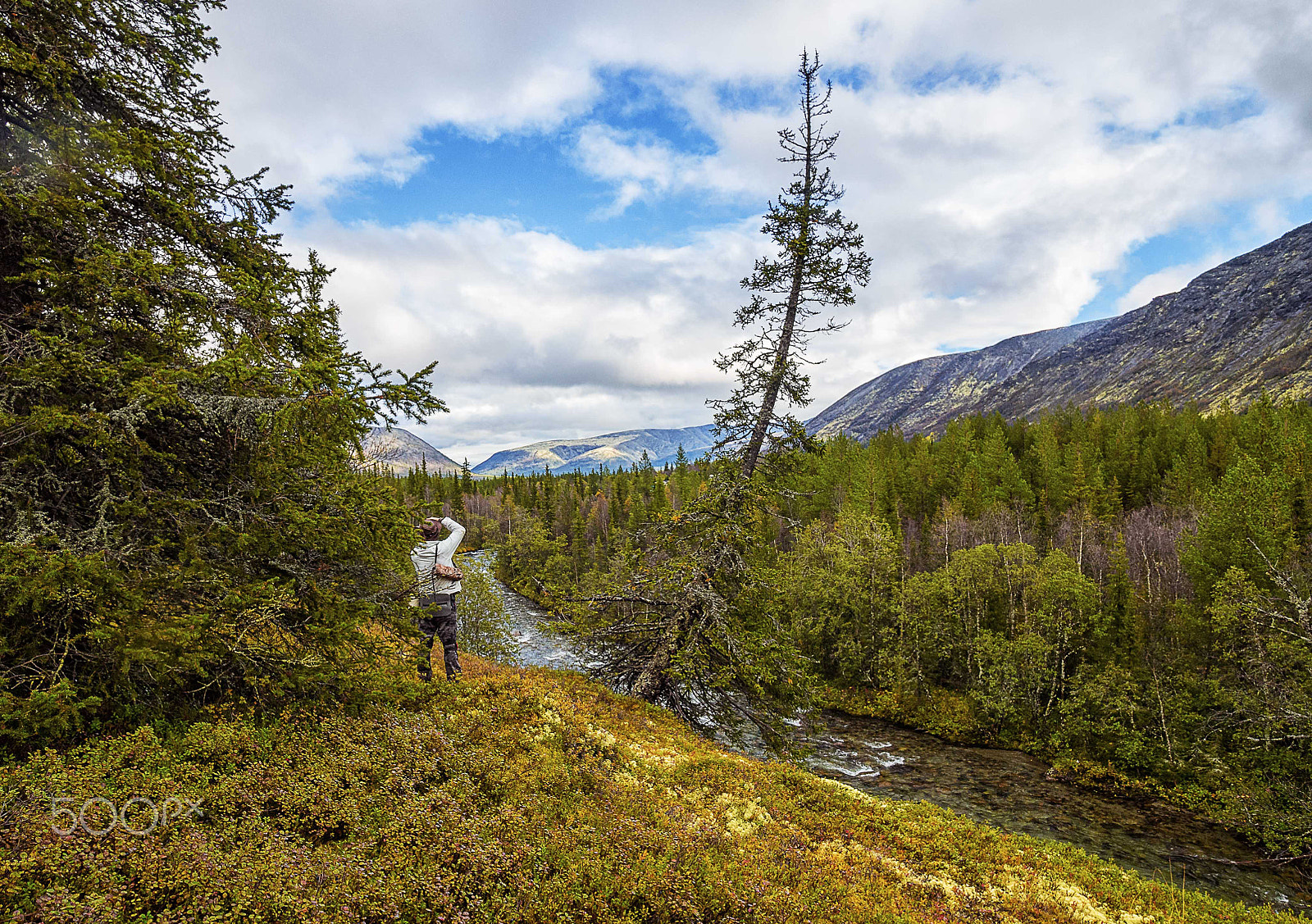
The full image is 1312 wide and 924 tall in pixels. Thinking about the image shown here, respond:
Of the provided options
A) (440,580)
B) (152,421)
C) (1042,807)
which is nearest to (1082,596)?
(1042,807)

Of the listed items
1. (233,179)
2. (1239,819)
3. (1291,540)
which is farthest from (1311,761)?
(233,179)

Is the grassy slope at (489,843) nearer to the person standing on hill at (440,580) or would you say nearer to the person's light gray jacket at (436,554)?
the person standing on hill at (440,580)

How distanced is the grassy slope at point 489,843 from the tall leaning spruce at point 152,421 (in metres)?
0.74

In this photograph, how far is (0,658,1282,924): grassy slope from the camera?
352 centimetres

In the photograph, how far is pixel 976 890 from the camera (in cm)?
659

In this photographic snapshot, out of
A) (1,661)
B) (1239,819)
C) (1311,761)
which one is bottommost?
(1239,819)

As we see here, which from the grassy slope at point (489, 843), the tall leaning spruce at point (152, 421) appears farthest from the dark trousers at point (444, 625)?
the tall leaning spruce at point (152, 421)

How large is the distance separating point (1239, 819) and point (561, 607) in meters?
29.1

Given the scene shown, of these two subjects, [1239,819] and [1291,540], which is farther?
[1291,540]

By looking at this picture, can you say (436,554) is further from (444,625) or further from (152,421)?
(152,421)

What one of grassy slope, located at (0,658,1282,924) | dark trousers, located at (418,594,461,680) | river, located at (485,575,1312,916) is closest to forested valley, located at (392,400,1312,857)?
river, located at (485,575,1312,916)

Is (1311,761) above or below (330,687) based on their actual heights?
below

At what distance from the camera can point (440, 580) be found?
9820 mm

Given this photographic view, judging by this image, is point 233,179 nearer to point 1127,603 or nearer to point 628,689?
point 628,689
